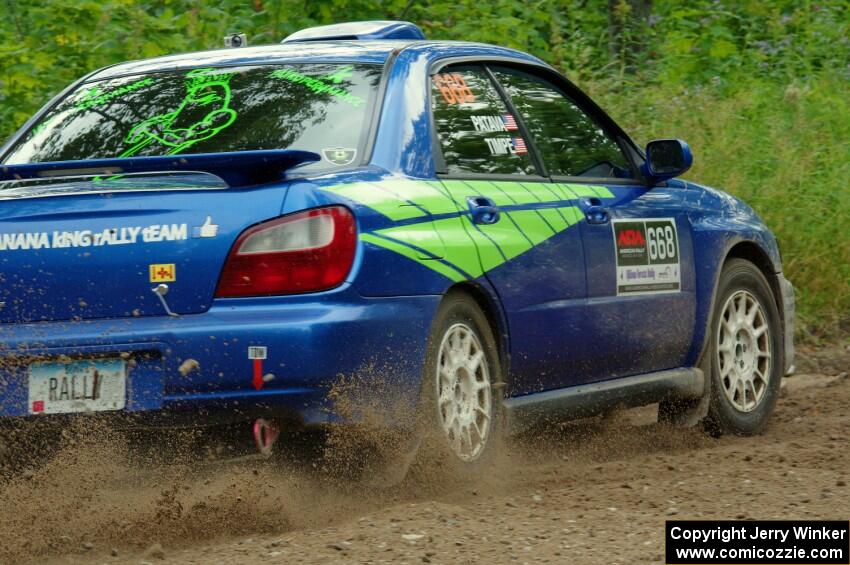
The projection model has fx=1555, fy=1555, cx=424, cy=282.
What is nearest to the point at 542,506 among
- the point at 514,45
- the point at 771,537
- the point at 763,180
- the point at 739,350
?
the point at 771,537

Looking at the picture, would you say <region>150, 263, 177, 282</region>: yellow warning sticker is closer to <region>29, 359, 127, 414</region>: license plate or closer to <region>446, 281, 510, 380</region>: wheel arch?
<region>29, 359, 127, 414</region>: license plate

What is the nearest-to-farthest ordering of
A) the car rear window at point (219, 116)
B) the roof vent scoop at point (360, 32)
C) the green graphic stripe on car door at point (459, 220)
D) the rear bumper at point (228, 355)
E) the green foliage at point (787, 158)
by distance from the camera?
the rear bumper at point (228, 355) < the green graphic stripe on car door at point (459, 220) < the car rear window at point (219, 116) < the roof vent scoop at point (360, 32) < the green foliage at point (787, 158)

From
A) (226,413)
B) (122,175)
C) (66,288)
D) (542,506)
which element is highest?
(122,175)

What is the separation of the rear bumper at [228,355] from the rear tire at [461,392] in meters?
0.35

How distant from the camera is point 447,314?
16.3 feet

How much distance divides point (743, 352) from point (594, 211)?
1.47m

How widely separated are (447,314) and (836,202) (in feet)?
19.4

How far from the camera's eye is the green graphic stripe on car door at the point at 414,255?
4.59 meters

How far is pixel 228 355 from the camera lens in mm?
4430

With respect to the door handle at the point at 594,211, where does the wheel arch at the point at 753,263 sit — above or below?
below

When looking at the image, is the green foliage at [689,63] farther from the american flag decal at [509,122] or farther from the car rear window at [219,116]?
the car rear window at [219,116]

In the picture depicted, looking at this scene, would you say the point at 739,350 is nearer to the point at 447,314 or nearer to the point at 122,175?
the point at 447,314

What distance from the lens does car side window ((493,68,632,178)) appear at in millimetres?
5949

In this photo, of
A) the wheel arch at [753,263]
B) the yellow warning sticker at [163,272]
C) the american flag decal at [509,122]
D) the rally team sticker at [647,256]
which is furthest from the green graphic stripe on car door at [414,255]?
the wheel arch at [753,263]
